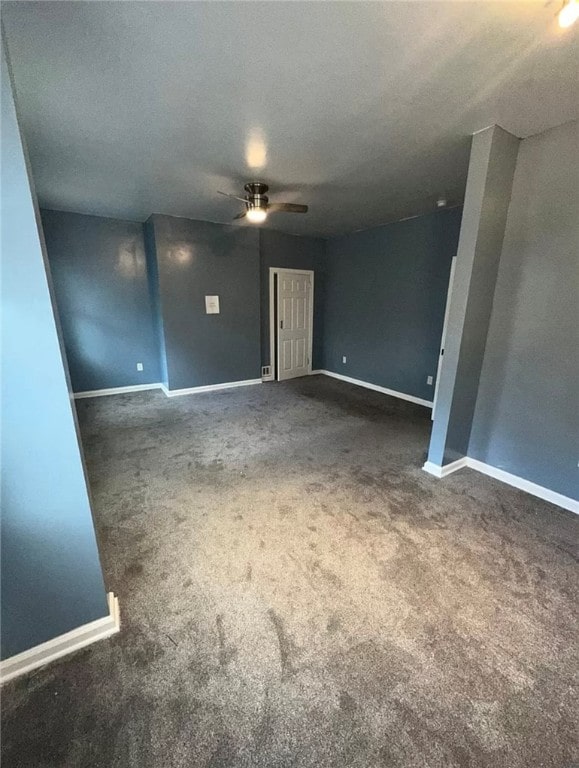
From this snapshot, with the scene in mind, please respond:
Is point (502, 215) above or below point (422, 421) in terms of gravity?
above

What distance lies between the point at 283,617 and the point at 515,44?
2789 mm

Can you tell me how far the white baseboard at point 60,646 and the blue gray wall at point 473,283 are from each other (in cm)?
244

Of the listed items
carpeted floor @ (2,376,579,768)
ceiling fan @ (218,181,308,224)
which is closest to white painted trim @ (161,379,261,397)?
carpeted floor @ (2,376,579,768)

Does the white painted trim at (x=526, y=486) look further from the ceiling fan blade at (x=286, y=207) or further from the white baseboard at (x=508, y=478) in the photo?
the ceiling fan blade at (x=286, y=207)

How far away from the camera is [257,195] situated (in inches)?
118

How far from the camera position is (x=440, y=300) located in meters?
4.04

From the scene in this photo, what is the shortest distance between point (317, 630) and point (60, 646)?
42.7 inches

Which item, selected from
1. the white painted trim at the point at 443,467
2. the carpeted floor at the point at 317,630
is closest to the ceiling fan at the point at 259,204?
the carpeted floor at the point at 317,630

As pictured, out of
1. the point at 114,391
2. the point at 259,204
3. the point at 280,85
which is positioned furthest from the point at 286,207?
the point at 114,391

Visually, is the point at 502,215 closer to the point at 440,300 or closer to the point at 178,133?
the point at 440,300

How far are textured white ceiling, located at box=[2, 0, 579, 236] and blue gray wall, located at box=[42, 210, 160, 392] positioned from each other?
155 cm

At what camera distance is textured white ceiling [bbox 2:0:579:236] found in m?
1.25

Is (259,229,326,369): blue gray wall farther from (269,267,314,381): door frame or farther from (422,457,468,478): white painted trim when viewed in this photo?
(422,457,468,478): white painted trim

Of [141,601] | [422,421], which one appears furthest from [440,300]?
[141,601]
